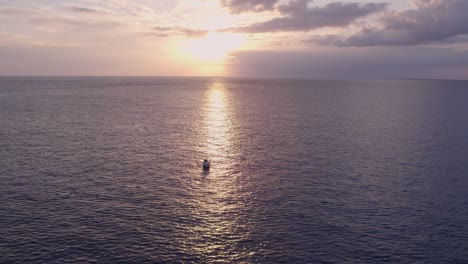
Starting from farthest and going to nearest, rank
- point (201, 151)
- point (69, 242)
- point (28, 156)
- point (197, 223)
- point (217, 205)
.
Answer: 1. point (201, 151)
2. point (28, 156)
3. point (217, 205)
4. point (197, 223)
5. point (69, 242)

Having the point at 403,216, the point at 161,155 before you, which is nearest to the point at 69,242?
the point at 161,155

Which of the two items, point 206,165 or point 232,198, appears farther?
point 206,165

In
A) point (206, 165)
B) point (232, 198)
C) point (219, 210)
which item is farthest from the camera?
point (206, 165)

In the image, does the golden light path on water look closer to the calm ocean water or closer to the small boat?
the calm ocean water

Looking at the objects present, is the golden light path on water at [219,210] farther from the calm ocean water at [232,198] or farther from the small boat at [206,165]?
the small boat at [206,165]

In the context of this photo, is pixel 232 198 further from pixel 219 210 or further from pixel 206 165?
pixel 206 165

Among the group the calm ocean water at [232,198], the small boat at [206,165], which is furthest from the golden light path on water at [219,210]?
the small boat at [206,165]

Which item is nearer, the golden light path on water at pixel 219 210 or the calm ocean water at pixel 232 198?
the calm ocean water at pixel 232 198

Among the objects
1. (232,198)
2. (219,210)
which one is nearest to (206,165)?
(232,198)

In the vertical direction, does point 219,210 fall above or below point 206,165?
below

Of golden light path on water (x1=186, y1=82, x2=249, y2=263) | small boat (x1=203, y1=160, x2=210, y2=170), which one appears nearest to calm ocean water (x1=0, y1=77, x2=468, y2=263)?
golden light path on water (x1=186, y1=82, x2=249, y2=263)

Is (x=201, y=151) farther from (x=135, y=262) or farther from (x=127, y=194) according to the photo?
(x=135, y=262)
